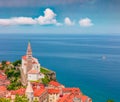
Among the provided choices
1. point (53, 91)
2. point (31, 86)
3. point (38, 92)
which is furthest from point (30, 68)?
point (31, 86)

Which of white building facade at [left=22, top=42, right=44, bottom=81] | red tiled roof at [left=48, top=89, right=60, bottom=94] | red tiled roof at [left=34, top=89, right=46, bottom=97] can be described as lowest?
red tiled roof at [left=48, top=89, right=60, bottom=94]

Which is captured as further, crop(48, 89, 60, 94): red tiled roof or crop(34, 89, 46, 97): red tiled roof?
crop(48, 89, 60, 94): red tiled roof

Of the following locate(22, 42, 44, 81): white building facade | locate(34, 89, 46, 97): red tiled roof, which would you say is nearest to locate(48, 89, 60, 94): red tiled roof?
locate(34, 89, 46, 97): red tiled roof

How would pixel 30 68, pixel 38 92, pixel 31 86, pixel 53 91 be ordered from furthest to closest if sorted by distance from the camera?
pixel 30 68 < pixel 53 91 < pixel 38 92 < pixel 31 86

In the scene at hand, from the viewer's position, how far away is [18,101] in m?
34.2

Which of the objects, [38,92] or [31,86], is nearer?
[31,86]

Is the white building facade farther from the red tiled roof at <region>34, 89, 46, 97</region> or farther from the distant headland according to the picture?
the red tiled roof at <region>34, 89, 46, 97</region>

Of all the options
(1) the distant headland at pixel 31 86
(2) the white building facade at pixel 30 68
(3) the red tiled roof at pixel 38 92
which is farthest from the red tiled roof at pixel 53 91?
(2) the white building facade at pixel 30 68

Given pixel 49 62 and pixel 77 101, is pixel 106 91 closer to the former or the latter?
pixel 77 101

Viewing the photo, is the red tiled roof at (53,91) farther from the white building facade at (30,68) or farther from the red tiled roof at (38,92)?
the white building facade at (30,68)

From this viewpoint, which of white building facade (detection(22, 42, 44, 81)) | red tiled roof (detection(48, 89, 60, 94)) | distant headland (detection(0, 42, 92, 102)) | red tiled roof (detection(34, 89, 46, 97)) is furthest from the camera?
white building facade (detection(22, 42, 44, 81))

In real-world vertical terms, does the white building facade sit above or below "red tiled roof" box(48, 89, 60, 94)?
above

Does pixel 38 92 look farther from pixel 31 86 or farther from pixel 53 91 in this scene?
pixel 53 91

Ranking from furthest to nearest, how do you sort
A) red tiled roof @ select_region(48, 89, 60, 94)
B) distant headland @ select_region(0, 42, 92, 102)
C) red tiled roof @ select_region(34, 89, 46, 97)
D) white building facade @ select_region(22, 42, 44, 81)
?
1. white building facade @ select_region(22, 42, 44, 81)
2. red tiled roof @ select_region(48, 89, 60, 94)
3. red tiled roof @ select_region(34, 89, 46, 97)
4. distant headland @ select_region(0, 42, 92, 102)
